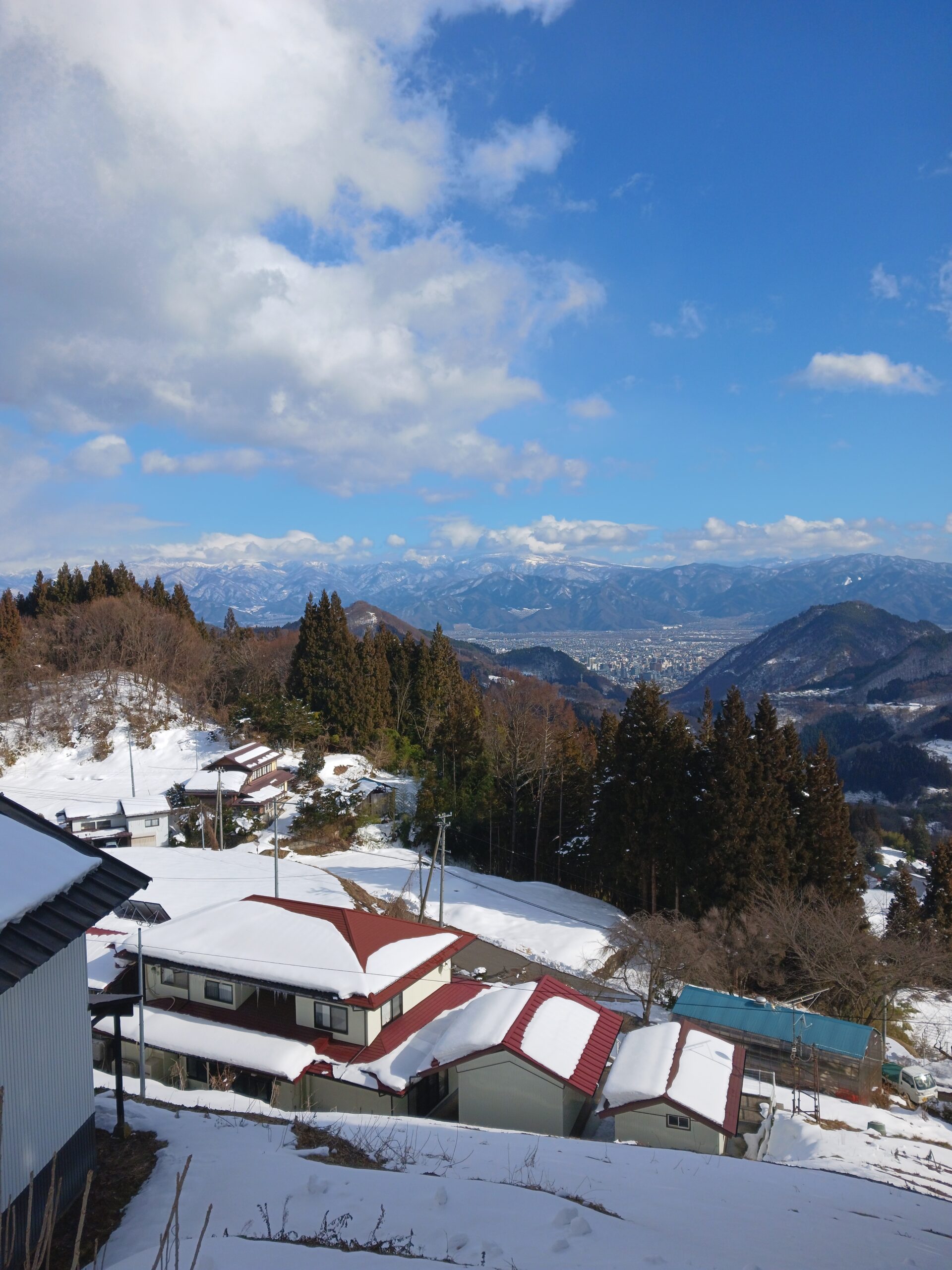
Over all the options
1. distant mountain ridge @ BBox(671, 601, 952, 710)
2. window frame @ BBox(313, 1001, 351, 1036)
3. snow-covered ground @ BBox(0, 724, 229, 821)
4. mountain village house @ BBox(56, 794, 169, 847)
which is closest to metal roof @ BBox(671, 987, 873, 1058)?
window frame @ BBox(313, 1001, 351, 1036)

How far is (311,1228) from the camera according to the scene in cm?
466

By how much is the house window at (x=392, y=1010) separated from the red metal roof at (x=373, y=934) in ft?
0.97

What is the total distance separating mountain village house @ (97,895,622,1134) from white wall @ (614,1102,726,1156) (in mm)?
818

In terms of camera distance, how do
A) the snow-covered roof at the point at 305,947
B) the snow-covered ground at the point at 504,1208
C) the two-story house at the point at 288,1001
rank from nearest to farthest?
the snow-covered ground at the point at 504,1208
the two-story house at the point at 288,1001
the snow-covered roof at the point at 305,947

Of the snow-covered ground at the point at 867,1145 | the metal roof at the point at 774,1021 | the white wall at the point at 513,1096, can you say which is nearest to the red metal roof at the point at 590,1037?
the white wall at the point at 513,1096

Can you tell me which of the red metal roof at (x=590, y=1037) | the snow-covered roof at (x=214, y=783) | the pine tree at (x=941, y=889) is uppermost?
the snow-covered roof at (x=214, y=783)

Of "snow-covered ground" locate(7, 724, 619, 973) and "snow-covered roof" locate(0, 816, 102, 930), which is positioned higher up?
"snow-covered roof" locate(0, 816, 102, 930)

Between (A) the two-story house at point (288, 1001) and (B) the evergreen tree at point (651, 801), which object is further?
(B) the evergreen tree at point (651, 801)

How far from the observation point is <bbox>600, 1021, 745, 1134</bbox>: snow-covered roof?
1049 cm

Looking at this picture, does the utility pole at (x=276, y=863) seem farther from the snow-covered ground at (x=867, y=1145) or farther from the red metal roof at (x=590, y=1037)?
the snow-covered ground at (x=867, y=1145)

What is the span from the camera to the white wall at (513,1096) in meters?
10.9

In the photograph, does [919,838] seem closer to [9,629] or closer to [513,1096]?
[513,1096]

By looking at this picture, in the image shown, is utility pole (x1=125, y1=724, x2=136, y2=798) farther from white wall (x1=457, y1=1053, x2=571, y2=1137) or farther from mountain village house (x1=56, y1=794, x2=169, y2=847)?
white wall (x1=457, y1=1053, x2=571, y2=1137)

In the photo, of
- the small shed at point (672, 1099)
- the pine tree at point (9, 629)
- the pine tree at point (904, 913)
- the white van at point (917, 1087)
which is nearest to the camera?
the small shed at point (672, 1099)
